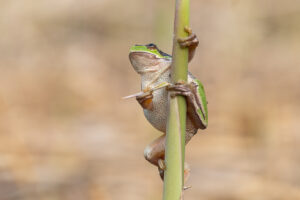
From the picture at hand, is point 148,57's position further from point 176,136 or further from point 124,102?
point 124,102

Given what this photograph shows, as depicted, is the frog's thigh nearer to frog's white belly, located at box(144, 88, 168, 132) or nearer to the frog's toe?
frog's white belly, located at box(144, 88, 168, 132)

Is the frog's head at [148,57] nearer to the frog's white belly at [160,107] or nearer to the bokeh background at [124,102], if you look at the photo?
the frog's white belly at [160,107]

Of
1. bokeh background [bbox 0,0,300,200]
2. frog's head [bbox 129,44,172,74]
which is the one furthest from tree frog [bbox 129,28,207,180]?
bokeh background [bbox 0,0,300,200]

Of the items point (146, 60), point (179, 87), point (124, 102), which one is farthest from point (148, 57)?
point (124, 102)

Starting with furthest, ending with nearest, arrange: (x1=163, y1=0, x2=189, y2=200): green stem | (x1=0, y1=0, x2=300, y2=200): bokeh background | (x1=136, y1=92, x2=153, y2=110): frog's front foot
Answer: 1. (x1=0, y1=0, x2=300, y2=200): bokeh background
2. (x1=136, y1=92, x2=153, y2=110): frog's front foot
3. (x1=163, y1=0, x2=189, y2=200): green stem

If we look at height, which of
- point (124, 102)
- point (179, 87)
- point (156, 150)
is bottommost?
point (124, 102)

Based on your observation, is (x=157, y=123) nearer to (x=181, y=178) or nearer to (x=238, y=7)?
(x=181, y=178)

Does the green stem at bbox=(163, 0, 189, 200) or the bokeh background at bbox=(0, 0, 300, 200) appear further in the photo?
the bokeh background at bbox=(0, 0, 300, 200)
